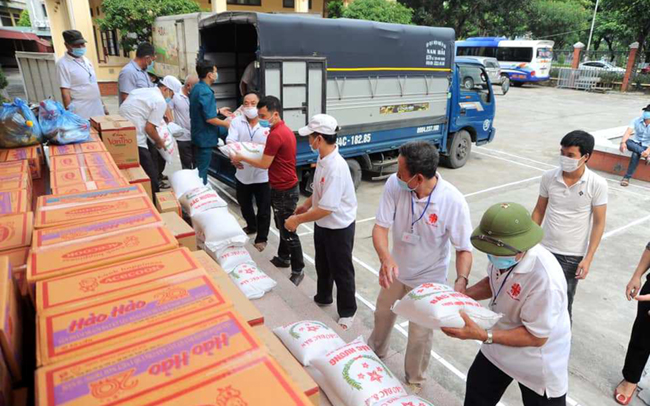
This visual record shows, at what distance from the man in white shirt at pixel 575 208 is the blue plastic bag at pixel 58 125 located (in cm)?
403

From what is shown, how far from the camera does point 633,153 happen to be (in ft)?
27.8

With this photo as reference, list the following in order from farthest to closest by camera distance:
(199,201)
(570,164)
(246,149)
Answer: (246,149), (199,201), (570,164)

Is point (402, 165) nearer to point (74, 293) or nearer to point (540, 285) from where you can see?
point (540, 285)

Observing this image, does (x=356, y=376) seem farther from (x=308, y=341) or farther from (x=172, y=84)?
(x=172, y=84)

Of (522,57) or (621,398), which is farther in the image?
(522,57)

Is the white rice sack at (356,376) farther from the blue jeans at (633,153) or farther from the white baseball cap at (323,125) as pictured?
the blue jeans at (633,153)

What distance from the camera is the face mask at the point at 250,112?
4.89m

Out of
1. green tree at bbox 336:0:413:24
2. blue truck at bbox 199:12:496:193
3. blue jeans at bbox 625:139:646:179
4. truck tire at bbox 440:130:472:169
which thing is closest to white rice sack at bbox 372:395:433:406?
blue truck at bbox 199:12:496:193

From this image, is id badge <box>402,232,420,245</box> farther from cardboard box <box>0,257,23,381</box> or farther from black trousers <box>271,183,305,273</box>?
cardboard box <box>0,257,23,381</box>

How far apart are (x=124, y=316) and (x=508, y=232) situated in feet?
5.39

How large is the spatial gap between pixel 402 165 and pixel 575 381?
7.82 ft

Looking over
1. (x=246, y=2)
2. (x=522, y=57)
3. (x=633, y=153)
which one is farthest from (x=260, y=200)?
(x=522, y=57)

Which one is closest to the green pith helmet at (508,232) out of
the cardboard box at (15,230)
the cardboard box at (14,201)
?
the cardboard box at (15,230)

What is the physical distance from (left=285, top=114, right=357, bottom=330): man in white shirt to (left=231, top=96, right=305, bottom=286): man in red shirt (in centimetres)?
49
